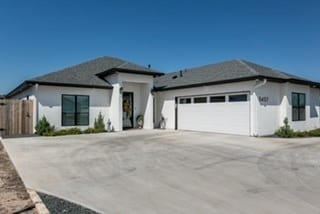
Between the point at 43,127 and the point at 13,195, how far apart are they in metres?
11.1

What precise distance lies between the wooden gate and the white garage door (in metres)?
9.72

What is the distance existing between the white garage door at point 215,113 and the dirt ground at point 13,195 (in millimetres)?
11484

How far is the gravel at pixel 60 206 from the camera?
401 cm

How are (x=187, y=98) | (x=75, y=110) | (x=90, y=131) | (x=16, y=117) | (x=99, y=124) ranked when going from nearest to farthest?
1. (x=16, y=117)
2. (x=90, y=131)
3. (x=75, y=110)
4. (x=99, y=124)
5. (x=187, y=98)

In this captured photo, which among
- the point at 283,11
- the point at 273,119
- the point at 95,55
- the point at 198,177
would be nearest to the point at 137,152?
the point at 198,177

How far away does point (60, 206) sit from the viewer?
13.9 ft

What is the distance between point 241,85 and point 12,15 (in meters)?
12.5

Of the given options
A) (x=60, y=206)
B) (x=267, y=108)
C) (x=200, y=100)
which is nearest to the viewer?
(x=60, y=206)

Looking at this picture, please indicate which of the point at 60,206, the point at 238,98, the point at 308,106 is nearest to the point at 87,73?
the point at 238,98

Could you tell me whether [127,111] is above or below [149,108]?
below

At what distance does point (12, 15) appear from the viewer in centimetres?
1301

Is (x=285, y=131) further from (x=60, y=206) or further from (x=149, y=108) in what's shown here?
(x=60, y=206)

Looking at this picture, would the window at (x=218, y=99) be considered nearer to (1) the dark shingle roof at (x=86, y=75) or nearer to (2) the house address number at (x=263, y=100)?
(2) the house address number at (x=263, y=100)

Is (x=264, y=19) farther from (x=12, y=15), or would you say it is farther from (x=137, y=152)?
(x=12, y=15)
